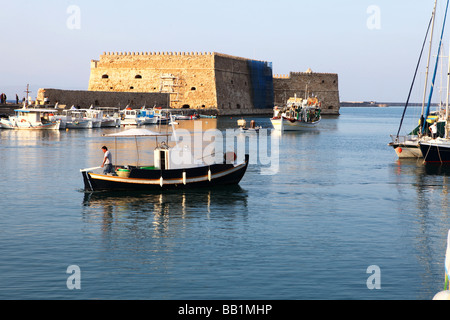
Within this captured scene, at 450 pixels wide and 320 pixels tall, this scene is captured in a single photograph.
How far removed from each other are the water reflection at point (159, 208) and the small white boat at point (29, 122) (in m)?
32.9

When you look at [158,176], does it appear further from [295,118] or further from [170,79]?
[170,79]

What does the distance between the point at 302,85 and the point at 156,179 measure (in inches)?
3112

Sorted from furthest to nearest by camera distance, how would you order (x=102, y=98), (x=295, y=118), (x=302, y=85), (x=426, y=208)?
(x=302, y=85) → (x=102, y=98) → (x=295, y=118) → (x=426, y=208)

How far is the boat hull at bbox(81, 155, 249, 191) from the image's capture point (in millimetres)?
18406

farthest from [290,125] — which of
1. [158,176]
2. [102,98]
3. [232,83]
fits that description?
[158,176]

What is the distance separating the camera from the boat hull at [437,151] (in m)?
26.6

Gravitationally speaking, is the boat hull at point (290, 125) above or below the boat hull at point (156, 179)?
above

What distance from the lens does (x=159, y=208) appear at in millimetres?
16750

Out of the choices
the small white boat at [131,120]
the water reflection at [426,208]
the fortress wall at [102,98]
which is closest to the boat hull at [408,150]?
the water reflection at [426,208]

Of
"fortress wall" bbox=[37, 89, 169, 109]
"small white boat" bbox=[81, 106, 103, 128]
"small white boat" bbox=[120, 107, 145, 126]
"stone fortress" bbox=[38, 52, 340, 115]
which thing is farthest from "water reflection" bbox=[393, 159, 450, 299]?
"stone fortress" bbox=[38, 52, 340, 115]

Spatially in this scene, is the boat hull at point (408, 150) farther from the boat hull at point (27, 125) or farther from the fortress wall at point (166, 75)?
the fortress wall at point (166, 75)

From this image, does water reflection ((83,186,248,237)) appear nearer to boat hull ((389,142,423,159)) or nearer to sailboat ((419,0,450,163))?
sailboat ((419,0,450,163))

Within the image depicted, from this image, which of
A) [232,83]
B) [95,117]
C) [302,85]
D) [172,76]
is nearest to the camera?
[95,117]

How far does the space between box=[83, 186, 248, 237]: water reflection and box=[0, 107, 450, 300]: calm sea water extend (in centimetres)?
3
